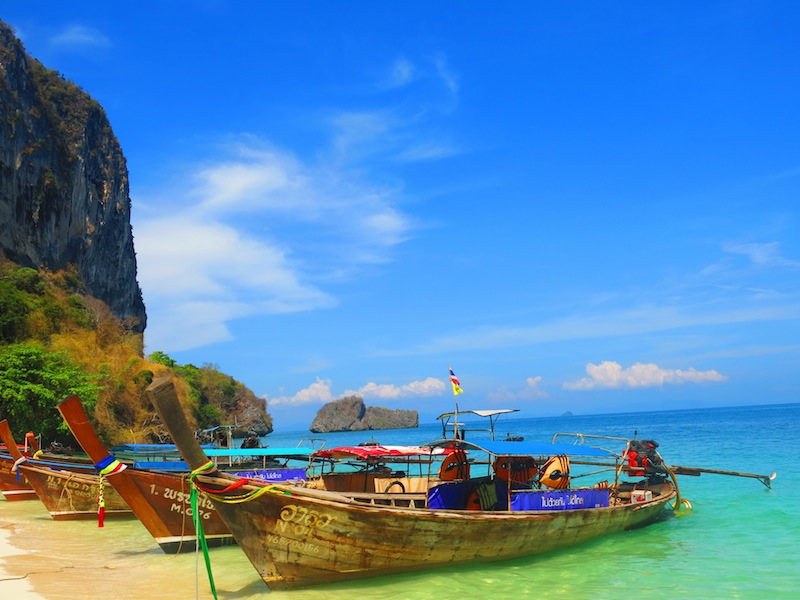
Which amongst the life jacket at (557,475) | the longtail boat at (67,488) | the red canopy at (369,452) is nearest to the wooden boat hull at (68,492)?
the longtail boat at (67,488)

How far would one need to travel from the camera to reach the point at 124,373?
136ft

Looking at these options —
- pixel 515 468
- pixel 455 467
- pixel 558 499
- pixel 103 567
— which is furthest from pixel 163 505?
pixel 558 499

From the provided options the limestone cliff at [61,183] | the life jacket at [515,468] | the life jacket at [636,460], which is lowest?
the life jacket at [636,460]

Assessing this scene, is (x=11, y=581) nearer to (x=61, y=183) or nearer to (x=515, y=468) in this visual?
(x=515, y=468)

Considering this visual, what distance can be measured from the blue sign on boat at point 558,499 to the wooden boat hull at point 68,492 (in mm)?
10252

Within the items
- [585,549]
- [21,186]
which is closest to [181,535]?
[585,549]

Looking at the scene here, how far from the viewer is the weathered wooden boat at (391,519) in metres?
9.60

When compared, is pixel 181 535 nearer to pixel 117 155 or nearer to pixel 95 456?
pixel 95 456

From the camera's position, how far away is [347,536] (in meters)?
10.1

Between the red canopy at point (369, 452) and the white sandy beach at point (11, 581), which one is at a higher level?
the red canopy at point (369, 452)

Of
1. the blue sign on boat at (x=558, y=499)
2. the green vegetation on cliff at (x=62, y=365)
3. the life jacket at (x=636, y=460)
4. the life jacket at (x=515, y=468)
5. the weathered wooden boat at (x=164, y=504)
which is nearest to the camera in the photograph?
the weathered wooden boat at (x=164, y=504)

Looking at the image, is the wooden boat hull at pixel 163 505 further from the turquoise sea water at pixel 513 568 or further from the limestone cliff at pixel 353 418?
the limestone cliff at pixel 353 418

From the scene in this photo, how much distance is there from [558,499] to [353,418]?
127 meters

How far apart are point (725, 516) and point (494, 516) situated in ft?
32.7
